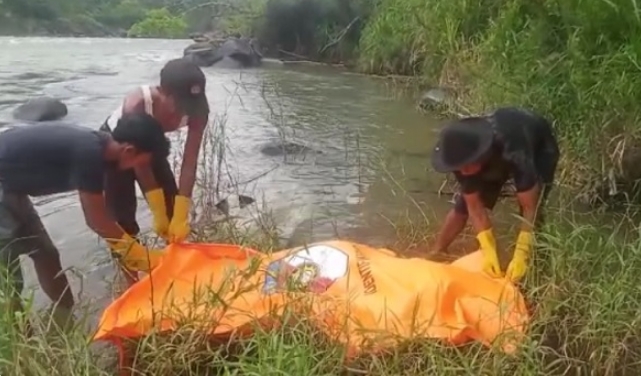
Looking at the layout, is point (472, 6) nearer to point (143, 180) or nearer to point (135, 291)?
point (143, 180)

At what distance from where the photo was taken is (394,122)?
9805mm

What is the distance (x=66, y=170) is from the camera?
3137mm

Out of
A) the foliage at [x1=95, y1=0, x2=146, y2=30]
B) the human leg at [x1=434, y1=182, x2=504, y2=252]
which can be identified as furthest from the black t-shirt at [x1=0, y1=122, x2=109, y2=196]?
the foliage at [x1=95, y1=0, x2=146, y2=30]

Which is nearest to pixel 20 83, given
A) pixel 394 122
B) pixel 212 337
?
pixel 394 122

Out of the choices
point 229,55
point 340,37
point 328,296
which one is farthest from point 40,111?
point 229,55

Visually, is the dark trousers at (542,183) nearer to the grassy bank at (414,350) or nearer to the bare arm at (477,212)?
the bare arm at (477,212)

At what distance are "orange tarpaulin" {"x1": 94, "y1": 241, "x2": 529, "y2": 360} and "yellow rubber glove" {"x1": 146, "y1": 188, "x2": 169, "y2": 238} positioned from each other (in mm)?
501

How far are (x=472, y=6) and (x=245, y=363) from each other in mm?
5476

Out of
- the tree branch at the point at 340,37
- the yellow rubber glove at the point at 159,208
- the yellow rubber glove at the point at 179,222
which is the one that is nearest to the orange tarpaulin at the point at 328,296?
the yellow rubber glove at the point at 179,222

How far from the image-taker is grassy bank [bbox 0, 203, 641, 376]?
2.53m

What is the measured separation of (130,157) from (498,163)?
171cm

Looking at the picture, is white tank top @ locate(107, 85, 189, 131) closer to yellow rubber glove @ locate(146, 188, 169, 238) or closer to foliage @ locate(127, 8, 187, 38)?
yellow rubber glove @ locate(146, 188, 169, 238)

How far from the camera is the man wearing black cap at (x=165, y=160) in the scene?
11.7 feet

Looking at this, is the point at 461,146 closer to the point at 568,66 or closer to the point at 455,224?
the point at 455,224
